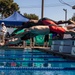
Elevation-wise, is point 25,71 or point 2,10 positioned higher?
point 2,10

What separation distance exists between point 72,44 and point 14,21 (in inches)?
331

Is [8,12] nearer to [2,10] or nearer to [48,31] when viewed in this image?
[2,10]

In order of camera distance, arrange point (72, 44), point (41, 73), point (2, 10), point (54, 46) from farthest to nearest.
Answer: point (2, 10), point (54, 46), point (72, 44), point (41, 73)

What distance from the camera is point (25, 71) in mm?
6504

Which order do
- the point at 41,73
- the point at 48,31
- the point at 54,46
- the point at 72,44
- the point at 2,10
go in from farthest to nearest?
1. the point at 2,10
2. the point at 54,46
3. the point at 72,44
4. the point at 48,31
5. the point at 41,73

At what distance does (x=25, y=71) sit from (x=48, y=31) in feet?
4.12

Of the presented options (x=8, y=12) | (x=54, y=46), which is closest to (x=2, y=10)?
(x=8, y=12)

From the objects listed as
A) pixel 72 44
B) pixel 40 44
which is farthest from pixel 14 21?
pixel 72 44

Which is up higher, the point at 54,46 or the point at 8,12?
the point at 8,12

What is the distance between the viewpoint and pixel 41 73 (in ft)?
20.8

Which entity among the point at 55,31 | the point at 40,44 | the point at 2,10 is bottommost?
the point at 40,44

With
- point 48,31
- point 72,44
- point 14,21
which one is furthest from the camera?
point 14,21

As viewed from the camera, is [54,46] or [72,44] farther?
[54,46]

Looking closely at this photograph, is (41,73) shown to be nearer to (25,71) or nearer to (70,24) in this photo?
(25,71)
